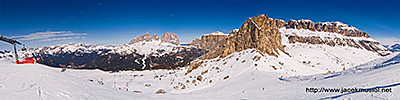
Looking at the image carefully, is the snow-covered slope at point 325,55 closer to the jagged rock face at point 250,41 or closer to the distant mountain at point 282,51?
the distant mountain at point 282,51

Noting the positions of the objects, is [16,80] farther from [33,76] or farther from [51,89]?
[51,89]

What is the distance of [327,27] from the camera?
18738 centimetres

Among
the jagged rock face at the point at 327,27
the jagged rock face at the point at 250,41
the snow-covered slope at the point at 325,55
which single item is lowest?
the snow-covered slope at the point at 325,55

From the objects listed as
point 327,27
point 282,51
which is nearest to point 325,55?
point 282,51

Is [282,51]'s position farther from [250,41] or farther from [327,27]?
[327,27]

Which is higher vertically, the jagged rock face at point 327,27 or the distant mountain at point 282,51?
the jagged rock face at point 327,27

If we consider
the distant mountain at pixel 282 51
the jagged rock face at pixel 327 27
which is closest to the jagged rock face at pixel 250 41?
the distant mountain at pixel 282 51

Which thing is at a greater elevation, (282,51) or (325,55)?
(282,51)

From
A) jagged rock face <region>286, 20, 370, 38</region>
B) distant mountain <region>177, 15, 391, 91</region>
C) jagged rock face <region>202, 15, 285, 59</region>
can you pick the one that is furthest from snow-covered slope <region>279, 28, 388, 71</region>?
jagged rock face <region>202, 15, 285, 59</region>

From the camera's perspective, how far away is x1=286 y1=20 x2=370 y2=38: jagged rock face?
185875 millimetres

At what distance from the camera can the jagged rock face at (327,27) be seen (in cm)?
18588

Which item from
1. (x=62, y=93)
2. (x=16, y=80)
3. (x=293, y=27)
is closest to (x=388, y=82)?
(x=62, y=93)

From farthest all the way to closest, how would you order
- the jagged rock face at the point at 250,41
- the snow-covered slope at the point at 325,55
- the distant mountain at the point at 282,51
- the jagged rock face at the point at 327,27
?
the jagged rock face at the point at 327,27
the snow-covered slope at the point at 325,55
the jagged rock face at the point at 250,41
the distant mountain at the point at 282,51

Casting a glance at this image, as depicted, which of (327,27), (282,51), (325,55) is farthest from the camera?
(327,27)
